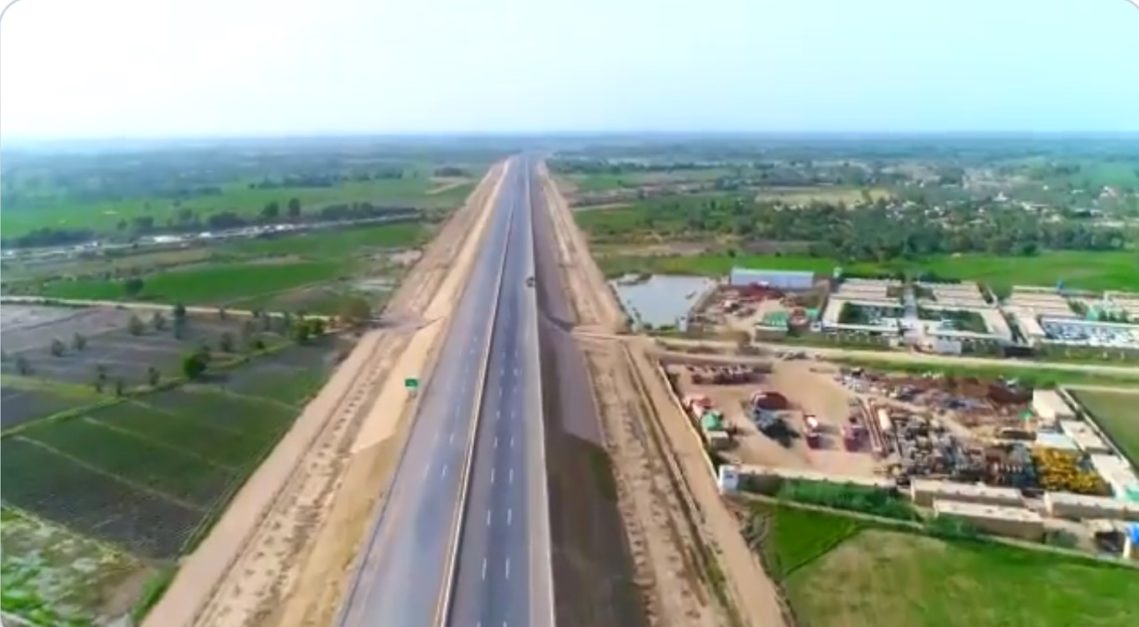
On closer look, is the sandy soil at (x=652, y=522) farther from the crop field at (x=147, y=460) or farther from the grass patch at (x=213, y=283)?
the grass patch at (x=213, y=283)

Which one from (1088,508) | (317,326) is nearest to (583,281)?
(317,326)

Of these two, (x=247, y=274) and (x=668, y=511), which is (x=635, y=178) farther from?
(x=668, y=511)

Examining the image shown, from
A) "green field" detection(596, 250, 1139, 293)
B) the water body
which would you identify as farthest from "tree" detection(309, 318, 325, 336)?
"green field" detection(596, 250, 1139, 293)

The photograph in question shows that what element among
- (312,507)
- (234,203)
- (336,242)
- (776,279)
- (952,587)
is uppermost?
(234,203)

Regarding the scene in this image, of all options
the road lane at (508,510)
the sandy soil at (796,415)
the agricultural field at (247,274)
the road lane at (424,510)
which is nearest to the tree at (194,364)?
the agricultural field at (247,274)

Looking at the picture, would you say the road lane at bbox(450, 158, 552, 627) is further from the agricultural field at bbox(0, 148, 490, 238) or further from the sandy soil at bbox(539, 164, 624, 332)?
the agricultural field at bbox(0, 148, 490, 238)

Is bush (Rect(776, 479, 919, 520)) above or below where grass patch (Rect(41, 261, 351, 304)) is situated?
below
